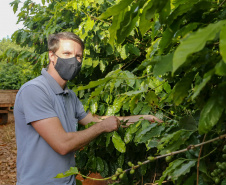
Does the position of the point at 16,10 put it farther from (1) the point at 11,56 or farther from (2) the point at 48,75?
(2) the point at 48,75

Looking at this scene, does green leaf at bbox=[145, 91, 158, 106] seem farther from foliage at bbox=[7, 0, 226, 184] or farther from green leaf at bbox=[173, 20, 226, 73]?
green leaf at bbox=[173, 20, 226, 73]

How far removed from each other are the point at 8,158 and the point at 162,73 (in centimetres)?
707

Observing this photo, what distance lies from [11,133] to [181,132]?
8776 mm

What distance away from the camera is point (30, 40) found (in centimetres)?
417

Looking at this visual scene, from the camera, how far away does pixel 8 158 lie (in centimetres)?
697

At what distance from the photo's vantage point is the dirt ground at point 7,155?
5.86 metres

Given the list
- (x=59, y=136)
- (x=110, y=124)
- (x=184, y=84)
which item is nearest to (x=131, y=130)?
(x=110, y=124)

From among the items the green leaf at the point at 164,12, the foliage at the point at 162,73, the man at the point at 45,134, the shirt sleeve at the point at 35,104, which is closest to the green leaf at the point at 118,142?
the foliage at the point at 162,73

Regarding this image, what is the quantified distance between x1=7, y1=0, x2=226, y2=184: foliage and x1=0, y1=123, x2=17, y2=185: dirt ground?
10.4 ft

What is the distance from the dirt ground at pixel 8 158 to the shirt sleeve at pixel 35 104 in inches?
98.7

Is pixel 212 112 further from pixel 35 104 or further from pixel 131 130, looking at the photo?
pixel 35 104

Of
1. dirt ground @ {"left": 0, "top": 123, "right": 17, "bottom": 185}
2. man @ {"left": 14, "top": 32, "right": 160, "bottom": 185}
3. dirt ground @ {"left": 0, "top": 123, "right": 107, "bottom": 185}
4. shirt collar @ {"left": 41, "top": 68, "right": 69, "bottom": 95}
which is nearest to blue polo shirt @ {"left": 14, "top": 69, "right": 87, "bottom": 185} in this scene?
man @ {"left": 14, "top": 32, "right": 160, "bottom": 185}

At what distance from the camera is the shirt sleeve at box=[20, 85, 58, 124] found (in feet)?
6.20

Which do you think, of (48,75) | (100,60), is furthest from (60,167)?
(100,60)
